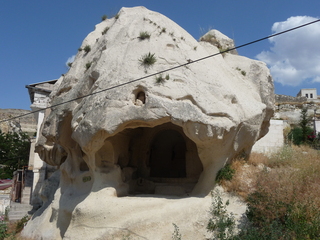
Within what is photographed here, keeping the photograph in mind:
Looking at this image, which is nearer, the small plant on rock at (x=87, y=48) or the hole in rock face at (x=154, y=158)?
the hole in rock face at (x=154, y=158)

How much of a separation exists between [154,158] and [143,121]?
5749 mm

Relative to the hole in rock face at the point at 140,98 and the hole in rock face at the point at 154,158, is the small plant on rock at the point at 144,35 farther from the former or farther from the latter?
the hole in rock face at the point at 154,158

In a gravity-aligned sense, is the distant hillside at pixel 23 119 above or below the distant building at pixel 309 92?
below

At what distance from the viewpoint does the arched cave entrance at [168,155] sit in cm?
1369

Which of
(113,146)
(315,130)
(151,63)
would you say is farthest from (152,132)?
(315,130)

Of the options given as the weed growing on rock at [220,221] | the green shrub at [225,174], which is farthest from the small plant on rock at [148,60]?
the weed growing on rock at [220,221]

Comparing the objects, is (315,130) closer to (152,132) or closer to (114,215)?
(152,132)

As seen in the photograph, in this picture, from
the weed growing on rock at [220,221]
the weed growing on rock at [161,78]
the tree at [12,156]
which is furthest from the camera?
the tree at [12,156]

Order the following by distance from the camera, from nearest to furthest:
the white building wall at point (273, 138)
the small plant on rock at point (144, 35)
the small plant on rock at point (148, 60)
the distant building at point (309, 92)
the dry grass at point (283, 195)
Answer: the dry grass at point (283, 195), the small plant on rock at point (148, 60), the small plant on rock at point (144, 35), the white building wall at point (273, 138), the distant building at point (309, 92)

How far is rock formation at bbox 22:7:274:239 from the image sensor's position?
8102 mm

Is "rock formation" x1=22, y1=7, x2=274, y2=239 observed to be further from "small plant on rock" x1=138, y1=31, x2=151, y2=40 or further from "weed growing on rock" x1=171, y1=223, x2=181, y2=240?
"weed growing on rock" x1=171, y1=223, x2=181, y2=240

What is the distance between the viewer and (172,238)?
7352mm

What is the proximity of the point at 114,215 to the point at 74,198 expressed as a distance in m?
2.36

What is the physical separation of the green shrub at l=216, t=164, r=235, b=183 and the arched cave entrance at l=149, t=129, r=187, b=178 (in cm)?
502
